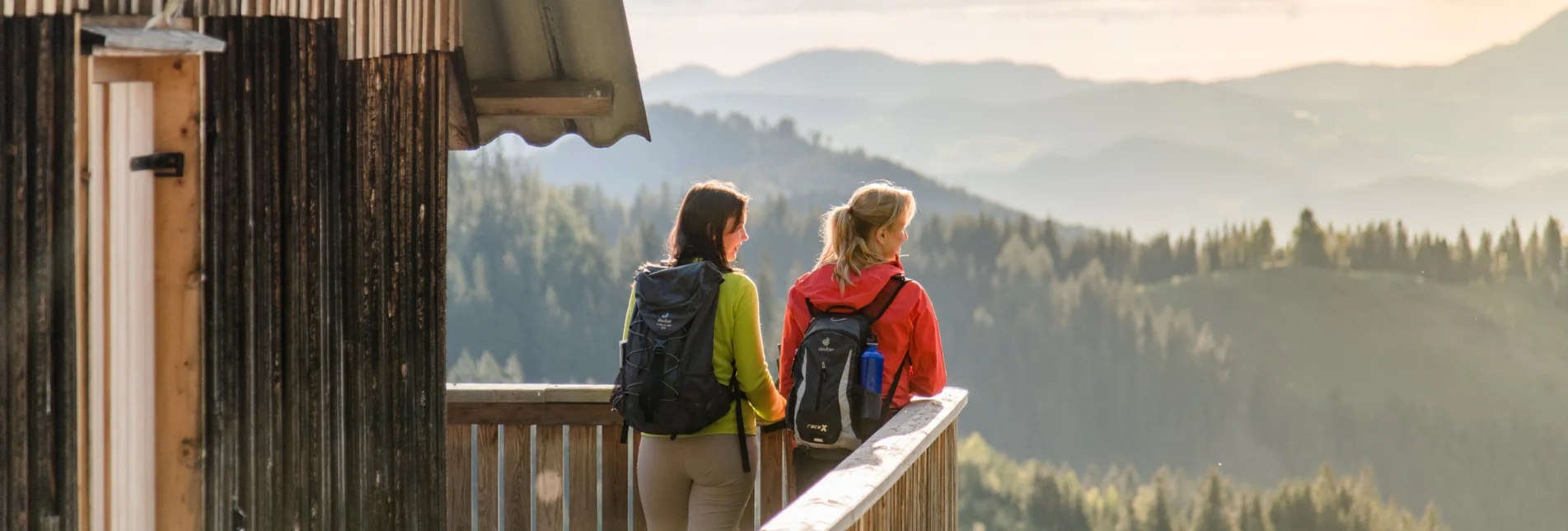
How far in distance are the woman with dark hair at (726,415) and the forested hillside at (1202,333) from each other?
7197 centimetres

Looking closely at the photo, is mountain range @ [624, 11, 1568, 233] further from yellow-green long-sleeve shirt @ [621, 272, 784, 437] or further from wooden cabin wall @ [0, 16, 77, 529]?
wooden cabin wall @ [0, 16, 77, 529]

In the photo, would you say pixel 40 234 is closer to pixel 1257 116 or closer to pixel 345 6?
pixel 345 6

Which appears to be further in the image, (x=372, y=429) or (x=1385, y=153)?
(x=1385, y=153)

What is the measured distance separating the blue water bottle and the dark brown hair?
45cm

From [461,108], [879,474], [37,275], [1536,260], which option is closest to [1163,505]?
[1536,260]

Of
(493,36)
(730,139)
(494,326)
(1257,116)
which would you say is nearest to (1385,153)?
(1257,116)

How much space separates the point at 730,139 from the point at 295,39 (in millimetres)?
137236

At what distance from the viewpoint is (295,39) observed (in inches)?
155

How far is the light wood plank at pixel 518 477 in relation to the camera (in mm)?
5434

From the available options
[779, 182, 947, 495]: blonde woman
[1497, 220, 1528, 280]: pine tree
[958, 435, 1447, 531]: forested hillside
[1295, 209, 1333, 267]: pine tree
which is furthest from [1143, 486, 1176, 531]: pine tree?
[779, 182, 947, 495]: blonde woman

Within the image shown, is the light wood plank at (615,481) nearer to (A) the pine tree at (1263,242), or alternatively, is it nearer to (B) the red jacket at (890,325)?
(B) the red jacket at (890,325)

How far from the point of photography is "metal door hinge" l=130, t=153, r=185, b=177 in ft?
11.2

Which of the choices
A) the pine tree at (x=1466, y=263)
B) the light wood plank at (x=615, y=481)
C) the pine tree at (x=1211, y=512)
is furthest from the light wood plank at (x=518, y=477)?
the pine tree at (x=1466, y=263)

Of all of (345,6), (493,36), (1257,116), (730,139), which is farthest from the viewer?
(1257,116)
